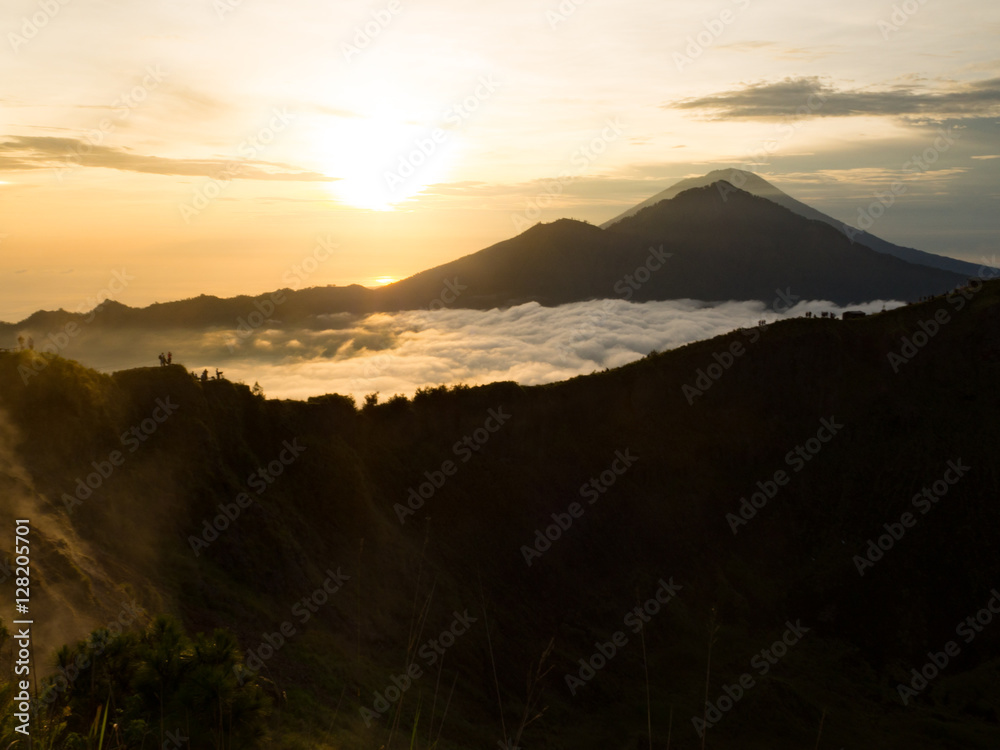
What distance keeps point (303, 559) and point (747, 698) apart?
73.8ft

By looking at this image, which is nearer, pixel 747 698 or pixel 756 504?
pixel 747 698

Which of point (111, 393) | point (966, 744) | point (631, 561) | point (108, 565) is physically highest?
point (111, 393)

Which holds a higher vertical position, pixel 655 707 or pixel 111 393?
pixel 111 393

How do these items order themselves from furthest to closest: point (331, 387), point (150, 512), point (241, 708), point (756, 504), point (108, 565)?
point (331, 387) → point (756, 504) → point (150, 512) → point (108, 565) → point (241, 708)

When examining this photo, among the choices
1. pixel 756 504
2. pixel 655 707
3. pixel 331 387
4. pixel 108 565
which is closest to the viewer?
pixel 108 565

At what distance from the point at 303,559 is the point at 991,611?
4162 cm

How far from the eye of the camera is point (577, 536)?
42031 millimetres

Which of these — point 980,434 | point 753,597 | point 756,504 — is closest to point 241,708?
point 753,597

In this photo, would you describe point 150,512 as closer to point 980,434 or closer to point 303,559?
point 303,559

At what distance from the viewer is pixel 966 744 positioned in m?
31.1

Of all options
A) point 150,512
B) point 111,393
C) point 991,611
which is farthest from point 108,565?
point 991,611

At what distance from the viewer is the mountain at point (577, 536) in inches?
928

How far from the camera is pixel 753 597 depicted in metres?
42.0

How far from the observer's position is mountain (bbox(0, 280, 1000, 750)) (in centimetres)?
2358
